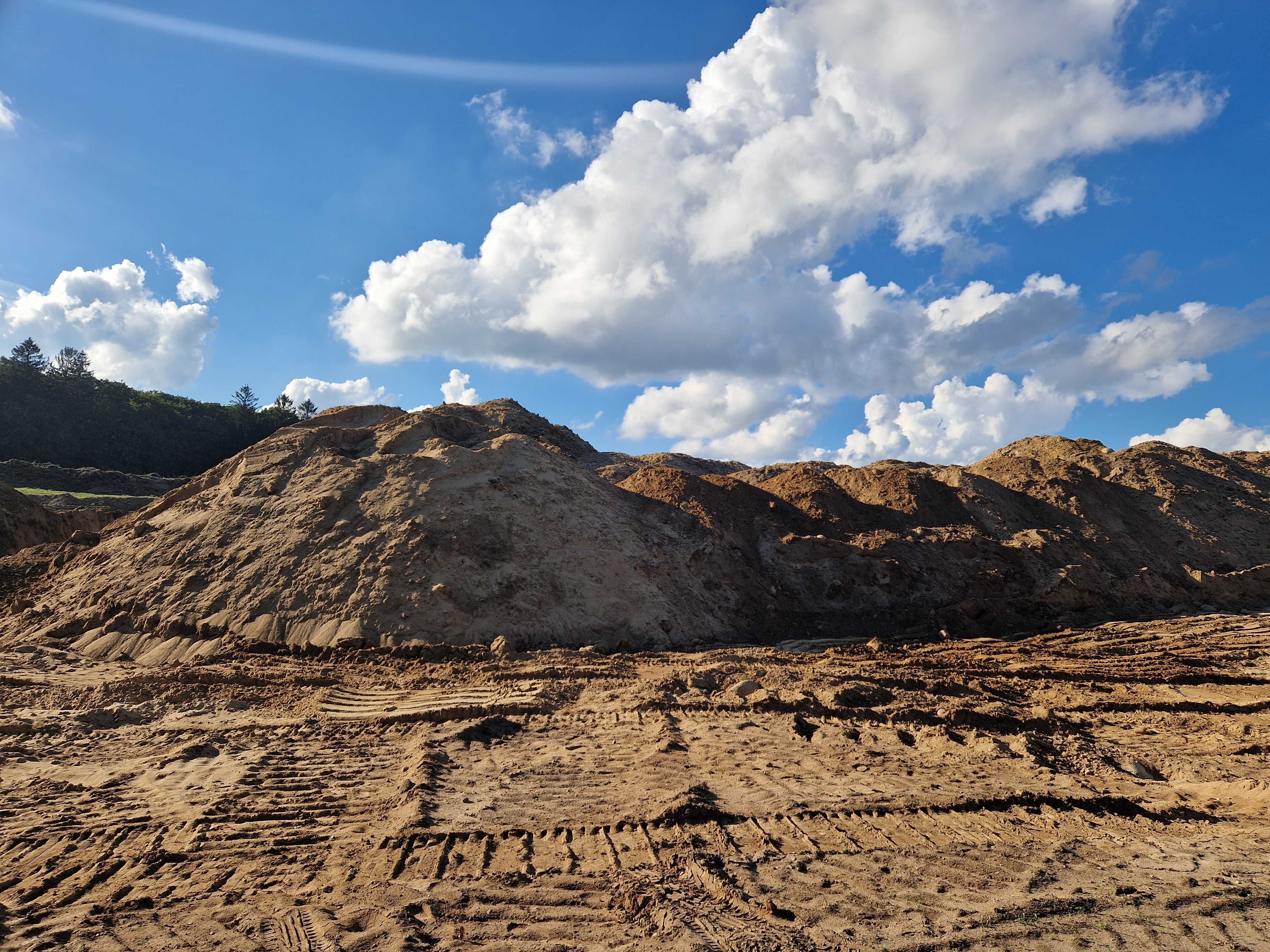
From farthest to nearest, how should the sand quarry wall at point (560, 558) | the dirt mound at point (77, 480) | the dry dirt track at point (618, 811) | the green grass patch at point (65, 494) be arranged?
the dirt mound at point (77, 480), the green grass patch at point (65, 494), the sand quarry wall at point (560, 558), the dry dirt track at point (618, 811)

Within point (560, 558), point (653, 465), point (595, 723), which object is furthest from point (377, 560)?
point (653, 465)

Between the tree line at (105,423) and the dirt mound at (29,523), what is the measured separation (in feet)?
74.2

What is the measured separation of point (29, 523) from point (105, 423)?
29.6 meters

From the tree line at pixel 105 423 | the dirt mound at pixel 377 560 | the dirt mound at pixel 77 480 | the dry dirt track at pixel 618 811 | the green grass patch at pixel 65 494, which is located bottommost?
the dry dirt track at pixel 618 811

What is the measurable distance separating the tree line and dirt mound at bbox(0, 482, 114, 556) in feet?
74.2

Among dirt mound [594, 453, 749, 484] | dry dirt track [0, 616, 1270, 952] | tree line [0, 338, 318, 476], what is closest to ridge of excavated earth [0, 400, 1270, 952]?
dry dirt track [0, 616, 1270, 952]

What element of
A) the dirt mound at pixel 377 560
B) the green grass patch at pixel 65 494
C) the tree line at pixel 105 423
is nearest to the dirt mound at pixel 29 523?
the green grass patch at pixel 65 494

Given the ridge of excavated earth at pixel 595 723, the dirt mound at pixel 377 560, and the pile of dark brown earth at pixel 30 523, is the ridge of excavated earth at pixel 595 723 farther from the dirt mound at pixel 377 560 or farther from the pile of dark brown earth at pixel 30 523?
the pile of dark brown earth at pixel 30 523

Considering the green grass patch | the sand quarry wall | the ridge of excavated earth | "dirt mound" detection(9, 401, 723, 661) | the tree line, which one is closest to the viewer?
the ridge of excavated earth

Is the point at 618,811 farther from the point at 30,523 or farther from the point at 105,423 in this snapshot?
the point at 105,423

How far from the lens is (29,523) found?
67.8 ft

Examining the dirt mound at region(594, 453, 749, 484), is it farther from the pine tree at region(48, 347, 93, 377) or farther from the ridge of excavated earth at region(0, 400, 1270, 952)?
the pine tree at region(48, 347, 93, 377)

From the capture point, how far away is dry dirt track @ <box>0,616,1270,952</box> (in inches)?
156

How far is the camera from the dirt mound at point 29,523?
1978 cm
